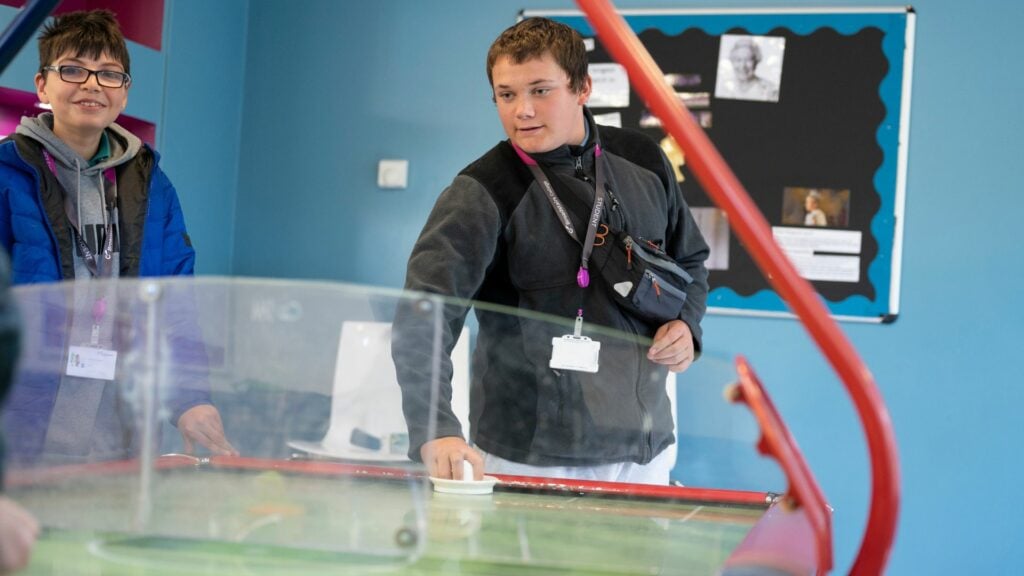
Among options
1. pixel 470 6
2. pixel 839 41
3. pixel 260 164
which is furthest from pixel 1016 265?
pixel 260 164

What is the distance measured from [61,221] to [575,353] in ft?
3.52

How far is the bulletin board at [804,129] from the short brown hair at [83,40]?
78.9 inches

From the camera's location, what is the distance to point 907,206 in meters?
3.67

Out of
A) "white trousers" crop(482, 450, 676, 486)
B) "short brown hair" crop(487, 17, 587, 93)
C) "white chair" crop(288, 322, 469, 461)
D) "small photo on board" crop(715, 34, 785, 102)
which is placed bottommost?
"white trousers" crop(482, 450, 676, 486)

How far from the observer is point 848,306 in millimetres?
3668

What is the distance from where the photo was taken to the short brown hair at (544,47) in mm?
1945

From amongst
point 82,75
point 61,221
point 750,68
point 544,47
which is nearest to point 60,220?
point 61,221

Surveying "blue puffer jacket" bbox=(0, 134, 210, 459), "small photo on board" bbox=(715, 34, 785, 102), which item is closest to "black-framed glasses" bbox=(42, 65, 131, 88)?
"blue puffer jacket" bbox=(0, 134, 210, 459)

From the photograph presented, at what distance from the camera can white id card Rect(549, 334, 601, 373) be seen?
59.2 inches

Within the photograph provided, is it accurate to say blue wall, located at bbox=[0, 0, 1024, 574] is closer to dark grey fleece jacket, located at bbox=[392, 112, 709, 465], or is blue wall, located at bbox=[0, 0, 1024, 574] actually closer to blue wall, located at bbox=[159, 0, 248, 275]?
blue wall, located at bbox=[159, 0, 248, 275]

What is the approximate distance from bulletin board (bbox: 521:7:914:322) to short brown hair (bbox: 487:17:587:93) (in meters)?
1.84

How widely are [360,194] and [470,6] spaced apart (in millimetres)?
773

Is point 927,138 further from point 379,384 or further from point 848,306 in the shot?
point 379,384

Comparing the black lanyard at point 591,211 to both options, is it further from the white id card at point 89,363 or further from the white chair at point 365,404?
the white id card at point 89,363
